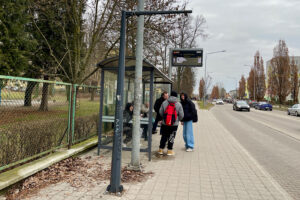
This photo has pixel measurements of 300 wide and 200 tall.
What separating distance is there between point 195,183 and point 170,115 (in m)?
2.16

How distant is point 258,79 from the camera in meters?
61.0

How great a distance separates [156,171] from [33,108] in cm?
262

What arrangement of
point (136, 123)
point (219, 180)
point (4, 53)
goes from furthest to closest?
point (4, 53), point (136, 123), point (219, 180)

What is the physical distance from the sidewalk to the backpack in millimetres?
900

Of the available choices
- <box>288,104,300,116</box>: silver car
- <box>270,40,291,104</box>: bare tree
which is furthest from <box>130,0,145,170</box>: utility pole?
<box>270,40,291,104</box>: bare tree

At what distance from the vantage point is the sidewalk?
369 cm

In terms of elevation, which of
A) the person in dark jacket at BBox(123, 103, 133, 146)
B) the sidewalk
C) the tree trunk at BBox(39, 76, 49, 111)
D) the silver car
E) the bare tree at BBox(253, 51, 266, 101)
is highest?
the bare tree at BBox(253, 51, 266, 101)

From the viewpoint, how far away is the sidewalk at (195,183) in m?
3.69

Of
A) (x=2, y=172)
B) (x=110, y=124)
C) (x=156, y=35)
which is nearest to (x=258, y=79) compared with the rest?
(x=156, y=35)

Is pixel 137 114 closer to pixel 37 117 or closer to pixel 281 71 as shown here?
pixel 37 117

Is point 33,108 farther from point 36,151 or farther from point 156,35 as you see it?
point 156,35

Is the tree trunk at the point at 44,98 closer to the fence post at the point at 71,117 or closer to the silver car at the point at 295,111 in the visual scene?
the fence post at the point at 71,117

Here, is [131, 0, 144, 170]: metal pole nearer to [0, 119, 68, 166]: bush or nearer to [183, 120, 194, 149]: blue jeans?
[0, 119, 68, 166]: bush

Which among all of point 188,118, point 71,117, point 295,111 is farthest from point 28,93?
point 295,111
